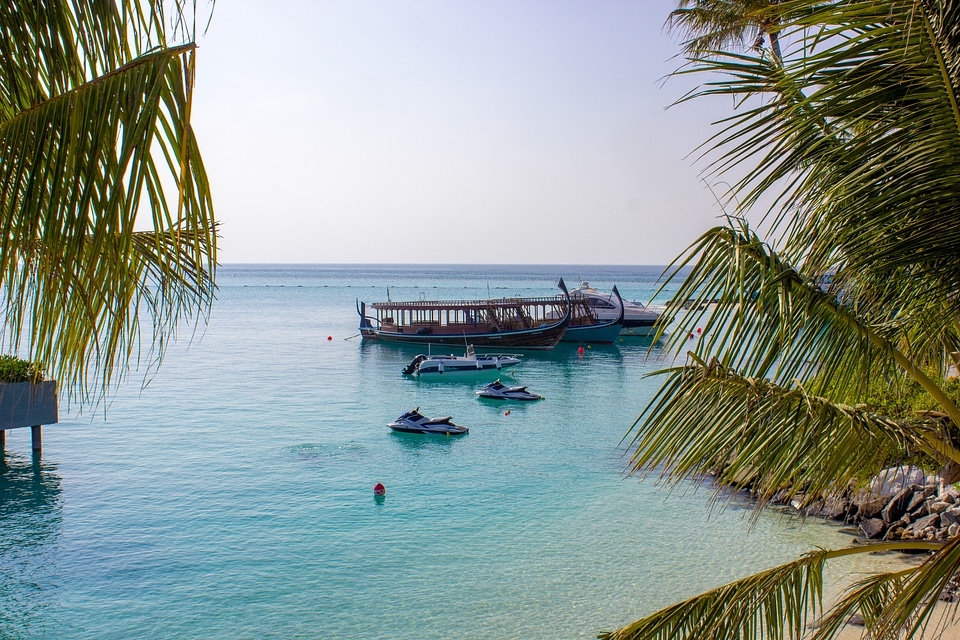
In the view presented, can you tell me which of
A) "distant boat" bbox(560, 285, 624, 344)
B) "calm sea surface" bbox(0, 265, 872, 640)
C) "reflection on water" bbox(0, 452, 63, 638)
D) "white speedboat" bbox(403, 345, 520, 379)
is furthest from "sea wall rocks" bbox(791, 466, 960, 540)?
"distant boat" bbox(560, 285, 624, 344)

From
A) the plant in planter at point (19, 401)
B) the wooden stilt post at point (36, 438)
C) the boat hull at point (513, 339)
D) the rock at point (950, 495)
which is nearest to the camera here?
the rock at point (950, 495)

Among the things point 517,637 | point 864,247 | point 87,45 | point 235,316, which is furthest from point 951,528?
point 235,316

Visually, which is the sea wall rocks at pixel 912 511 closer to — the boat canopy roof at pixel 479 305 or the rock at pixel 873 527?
the rock at pixel 873 527

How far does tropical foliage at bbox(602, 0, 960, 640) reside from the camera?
357 centimetres

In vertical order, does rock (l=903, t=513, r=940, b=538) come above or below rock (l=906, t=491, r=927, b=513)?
below

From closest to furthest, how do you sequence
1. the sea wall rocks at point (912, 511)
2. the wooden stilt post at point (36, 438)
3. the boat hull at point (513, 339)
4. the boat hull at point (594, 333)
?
1. the sea wall rocks at point (912, 511)
2. the wooden stilt post at point (36, 438)
3. the boat hull at point (513, 339)
4. the boat hull at point (594, 333)

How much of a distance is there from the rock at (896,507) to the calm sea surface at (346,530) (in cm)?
108

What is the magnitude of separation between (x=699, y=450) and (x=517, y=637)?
9.53m

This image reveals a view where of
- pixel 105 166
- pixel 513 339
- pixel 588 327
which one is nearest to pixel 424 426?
pixel 105 166

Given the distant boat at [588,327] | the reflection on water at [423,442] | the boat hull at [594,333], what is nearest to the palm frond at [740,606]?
the reflection on water at [423,442]

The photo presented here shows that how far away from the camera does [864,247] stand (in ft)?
12.6

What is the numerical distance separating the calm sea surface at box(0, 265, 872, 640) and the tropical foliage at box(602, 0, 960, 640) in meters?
9.09

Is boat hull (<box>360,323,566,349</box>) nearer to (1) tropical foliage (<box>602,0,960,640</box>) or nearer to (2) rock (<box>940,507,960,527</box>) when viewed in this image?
(2) rock (<box>940,507,960,527</box>)

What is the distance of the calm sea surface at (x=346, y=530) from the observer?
1325cm
